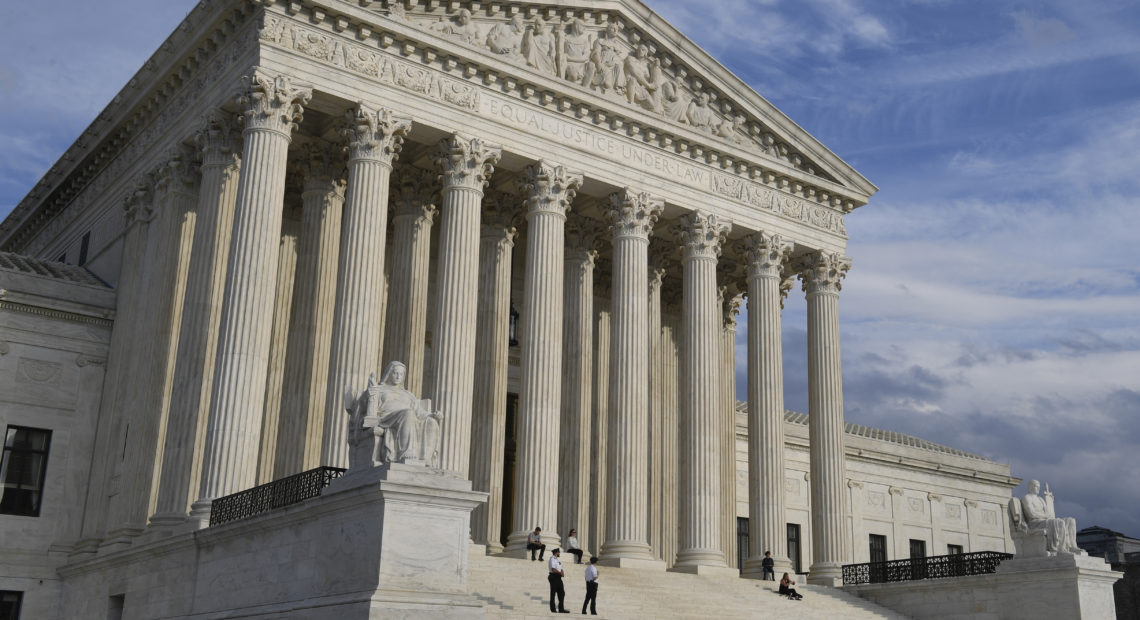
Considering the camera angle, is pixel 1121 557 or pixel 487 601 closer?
pixel 487 601

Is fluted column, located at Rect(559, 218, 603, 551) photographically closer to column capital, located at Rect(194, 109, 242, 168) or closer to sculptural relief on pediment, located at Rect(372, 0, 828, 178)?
sculptural relief on pediment, located at Rect(372, 0, 828, 178)

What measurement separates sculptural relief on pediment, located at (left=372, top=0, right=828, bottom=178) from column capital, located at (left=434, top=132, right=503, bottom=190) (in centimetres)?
291

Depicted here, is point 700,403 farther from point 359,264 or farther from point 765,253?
point 359,264

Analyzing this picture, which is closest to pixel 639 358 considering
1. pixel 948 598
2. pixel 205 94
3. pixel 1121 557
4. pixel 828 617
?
pixel 828 617

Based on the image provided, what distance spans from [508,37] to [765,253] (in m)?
11.8

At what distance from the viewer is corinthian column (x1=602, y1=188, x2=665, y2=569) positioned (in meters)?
33.8

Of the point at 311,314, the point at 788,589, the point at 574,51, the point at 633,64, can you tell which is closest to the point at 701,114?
the point at 633,64

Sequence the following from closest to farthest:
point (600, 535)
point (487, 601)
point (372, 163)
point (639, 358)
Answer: point (487, 601) → point (372, 163) → point (639, 358) → point (600, 535)

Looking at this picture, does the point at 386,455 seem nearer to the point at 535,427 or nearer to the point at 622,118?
the point at 535,427

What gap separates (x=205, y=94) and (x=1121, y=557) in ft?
199

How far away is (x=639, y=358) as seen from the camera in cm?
3544

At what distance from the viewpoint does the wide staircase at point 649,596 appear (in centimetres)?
2611

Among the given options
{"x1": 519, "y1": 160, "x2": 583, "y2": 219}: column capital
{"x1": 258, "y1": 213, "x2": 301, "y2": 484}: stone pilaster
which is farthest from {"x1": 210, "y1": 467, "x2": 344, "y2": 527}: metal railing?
{"x1": 519, "y1": 160, "x2": 583, "y2": 219}: column capital

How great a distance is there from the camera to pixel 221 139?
102 feet
